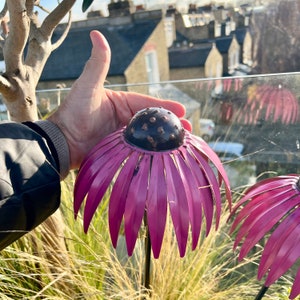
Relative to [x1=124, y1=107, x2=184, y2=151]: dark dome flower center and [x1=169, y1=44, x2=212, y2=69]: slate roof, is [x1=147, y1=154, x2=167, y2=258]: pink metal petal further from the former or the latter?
[x1=169, y1=44, x2=212, y2=69]: slate roof

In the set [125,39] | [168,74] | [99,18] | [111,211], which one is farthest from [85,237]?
[99,18]

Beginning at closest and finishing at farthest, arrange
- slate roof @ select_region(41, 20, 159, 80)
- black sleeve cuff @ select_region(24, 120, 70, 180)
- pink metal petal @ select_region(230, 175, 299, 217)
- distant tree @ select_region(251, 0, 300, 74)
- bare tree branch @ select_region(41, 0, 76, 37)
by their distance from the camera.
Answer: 1. pink metal petal @ select_region(230, 175, 299, 217)
2. black sleeve cuff @ select_region(24, 120, 70, 180)
3. bare tree branch @ select_region(41, 0, 76, 37)
4. slate roof @ select_region(41, 20, 159, 80)
5. distant tree @ select_region(251, 0, 300, 74)

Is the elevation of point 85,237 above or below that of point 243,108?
below

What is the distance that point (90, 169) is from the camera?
61 cm

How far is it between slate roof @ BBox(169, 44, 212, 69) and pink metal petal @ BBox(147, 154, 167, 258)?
433 inches

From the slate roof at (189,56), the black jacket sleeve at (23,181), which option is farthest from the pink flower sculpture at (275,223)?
the slate roof at (189,56)

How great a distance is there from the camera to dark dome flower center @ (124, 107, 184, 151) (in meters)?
0.58

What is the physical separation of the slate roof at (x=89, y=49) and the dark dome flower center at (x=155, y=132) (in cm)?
819

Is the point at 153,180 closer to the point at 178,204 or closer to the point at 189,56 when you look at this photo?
the point at 178,204

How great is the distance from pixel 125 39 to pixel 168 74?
1942 mm

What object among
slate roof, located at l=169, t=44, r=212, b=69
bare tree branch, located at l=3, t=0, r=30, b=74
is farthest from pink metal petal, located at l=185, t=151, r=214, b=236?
slate roof, located at l=169, t=44, r=212, b=69

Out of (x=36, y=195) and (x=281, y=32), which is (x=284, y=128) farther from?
(x=281, y=32)

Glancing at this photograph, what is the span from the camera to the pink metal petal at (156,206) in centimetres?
54

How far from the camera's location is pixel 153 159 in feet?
1.86
